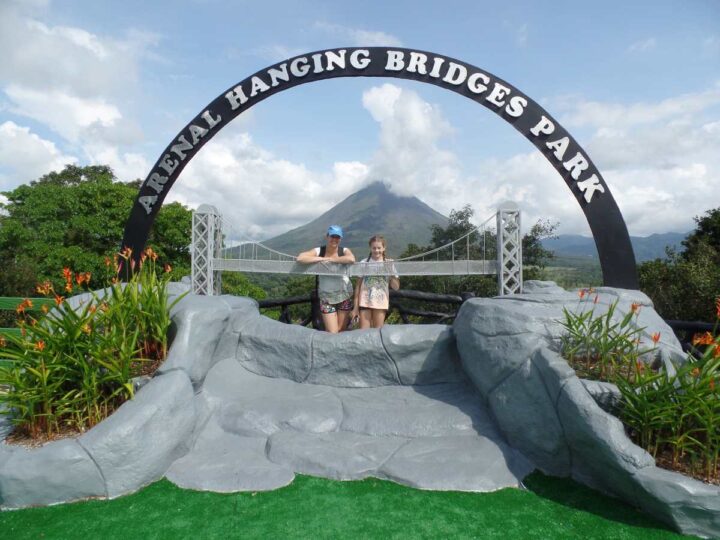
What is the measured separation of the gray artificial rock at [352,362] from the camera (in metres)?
4.03

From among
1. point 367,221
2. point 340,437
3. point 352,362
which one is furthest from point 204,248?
point 367,221

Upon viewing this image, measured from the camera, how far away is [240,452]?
127 inches

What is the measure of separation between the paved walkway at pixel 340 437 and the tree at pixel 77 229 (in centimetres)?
1226

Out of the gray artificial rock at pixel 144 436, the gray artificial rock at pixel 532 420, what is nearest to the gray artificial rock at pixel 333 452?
the gray artificial rock at pixel 144 436

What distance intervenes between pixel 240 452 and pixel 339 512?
0.97 m

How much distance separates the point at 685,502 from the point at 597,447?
1.46 ft

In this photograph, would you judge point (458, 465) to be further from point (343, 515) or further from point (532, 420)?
point (343, 515)

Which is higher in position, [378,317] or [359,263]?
[359,263]

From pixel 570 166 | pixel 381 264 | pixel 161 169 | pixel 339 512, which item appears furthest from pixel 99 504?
pixel 570 166

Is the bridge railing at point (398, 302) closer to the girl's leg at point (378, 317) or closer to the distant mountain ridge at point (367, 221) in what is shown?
the girl's leg at point (378, 317)

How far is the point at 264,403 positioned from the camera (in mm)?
3725

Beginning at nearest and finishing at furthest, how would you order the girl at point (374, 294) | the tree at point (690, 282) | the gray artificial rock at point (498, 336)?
the gray artificial rock at point (498, 336)
the girl at point (374, 294)
the tree at point (690, 282)

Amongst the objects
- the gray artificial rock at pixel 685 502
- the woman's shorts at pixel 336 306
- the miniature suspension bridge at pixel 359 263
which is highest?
the miniature suspension bridge at pixel 359 263

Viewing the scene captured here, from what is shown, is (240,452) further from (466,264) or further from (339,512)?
(466,264)
